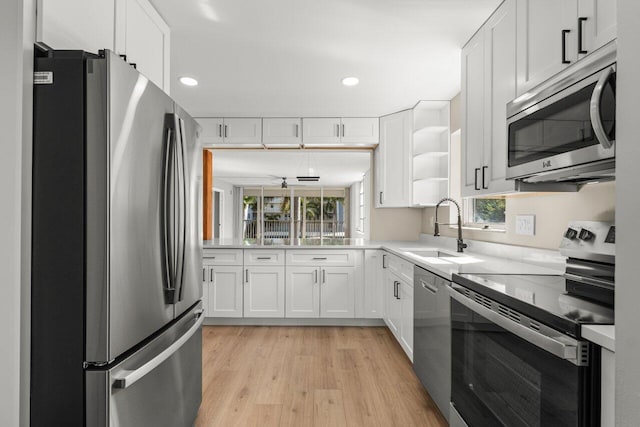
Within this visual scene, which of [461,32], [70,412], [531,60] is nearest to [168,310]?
[70,412]

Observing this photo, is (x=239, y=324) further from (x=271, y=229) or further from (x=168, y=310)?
(x=271, y=229)

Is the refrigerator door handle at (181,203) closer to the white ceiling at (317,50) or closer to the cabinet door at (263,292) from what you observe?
the white ceiling at (317,50)

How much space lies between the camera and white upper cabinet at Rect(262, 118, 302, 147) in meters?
4.27

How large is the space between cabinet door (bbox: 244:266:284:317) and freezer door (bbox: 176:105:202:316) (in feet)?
6.33

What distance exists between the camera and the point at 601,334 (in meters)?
0.95

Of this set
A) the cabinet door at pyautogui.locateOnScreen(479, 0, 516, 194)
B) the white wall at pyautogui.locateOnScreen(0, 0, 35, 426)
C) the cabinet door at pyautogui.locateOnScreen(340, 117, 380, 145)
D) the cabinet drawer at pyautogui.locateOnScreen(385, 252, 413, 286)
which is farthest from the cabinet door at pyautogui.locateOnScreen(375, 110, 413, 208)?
the white wall at pyautogui.locateOnScreen(0, 0, 35, 426)

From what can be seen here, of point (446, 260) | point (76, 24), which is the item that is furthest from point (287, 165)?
point (76, 24)

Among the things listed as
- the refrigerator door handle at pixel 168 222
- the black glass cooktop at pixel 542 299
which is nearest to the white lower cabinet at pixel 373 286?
the black glass cooktop at pixel 542 299

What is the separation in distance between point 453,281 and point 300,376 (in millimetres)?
1441

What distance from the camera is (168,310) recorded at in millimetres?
1635

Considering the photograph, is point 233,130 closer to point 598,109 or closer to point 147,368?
point 147,368

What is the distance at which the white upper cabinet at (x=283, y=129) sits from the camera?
168 inches

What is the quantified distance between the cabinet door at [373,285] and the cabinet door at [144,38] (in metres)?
2.54

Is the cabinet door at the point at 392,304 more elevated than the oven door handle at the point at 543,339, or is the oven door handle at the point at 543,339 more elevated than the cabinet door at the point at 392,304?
the oven door handle at the point at 543,339
